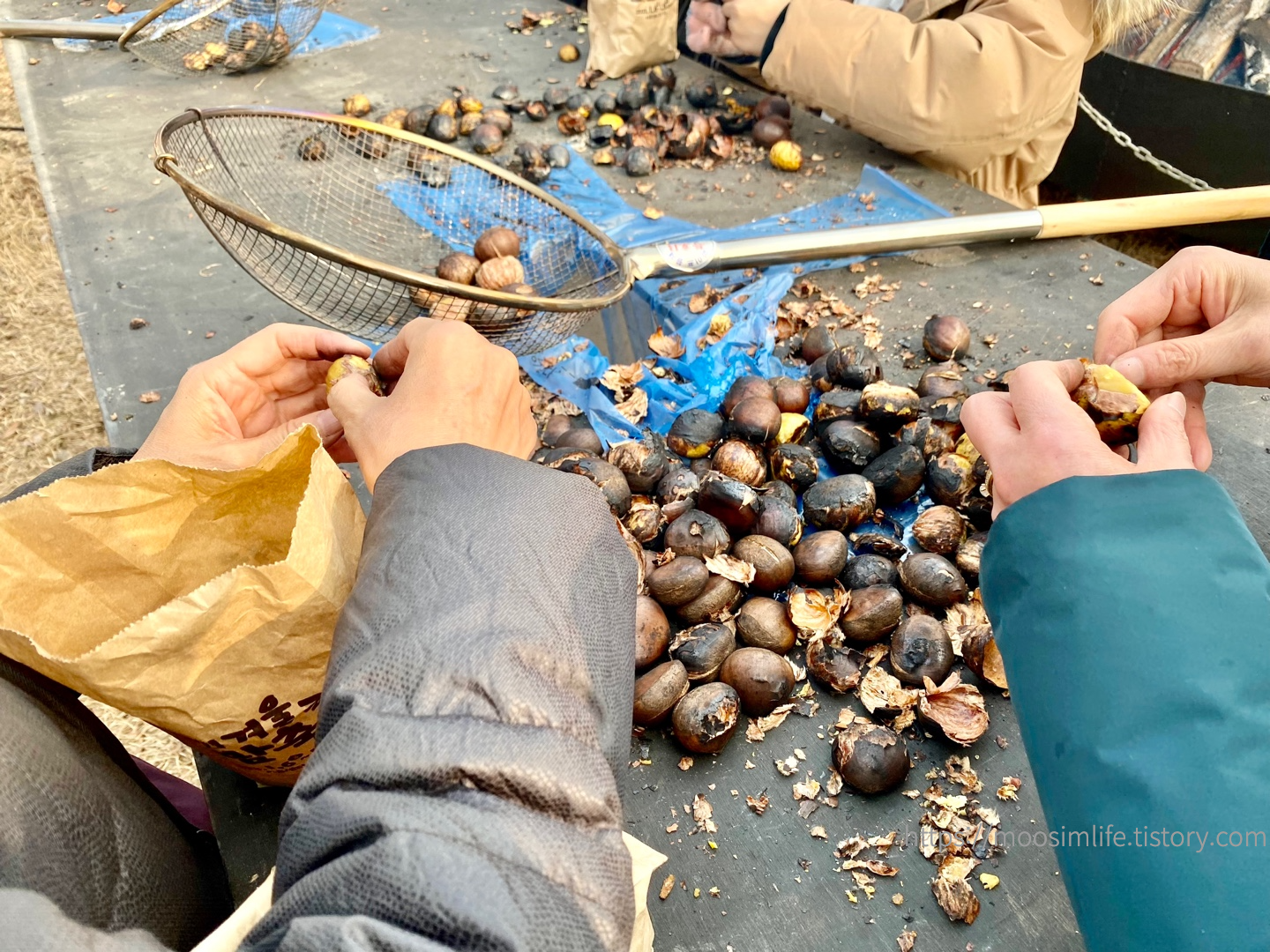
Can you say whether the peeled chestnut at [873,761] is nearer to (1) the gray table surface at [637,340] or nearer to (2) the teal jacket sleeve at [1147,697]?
(1) the gray table surface at [637,340]

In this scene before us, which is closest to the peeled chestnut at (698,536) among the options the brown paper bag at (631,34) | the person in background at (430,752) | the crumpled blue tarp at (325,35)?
the person in background at (430,752)

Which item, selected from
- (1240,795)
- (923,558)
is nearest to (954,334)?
(923,558)

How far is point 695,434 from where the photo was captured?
2.12 meters

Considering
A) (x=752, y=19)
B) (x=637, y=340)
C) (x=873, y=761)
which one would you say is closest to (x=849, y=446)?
(x=873, y=761)

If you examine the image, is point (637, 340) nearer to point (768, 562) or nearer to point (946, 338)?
point (946, 338)

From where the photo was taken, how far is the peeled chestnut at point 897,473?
1.93 metres

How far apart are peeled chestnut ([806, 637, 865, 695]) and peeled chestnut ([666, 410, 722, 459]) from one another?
24.7 inches

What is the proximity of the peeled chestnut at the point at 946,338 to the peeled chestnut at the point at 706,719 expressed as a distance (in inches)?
51.5

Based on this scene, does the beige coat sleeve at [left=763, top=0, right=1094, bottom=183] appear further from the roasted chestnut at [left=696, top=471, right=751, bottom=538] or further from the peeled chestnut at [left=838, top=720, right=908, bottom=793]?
the peeled chestnut at [left=838, top=720, right=908, bottom=793]

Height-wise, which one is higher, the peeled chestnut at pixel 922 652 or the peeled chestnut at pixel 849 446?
the peeled chestnut at pixel 849 446

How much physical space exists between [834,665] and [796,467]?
551mm

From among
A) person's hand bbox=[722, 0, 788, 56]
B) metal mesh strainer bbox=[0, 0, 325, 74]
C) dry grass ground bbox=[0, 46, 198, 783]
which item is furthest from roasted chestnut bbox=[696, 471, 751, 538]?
metal mesh strainer bbox=[0, 0, 325, 74]

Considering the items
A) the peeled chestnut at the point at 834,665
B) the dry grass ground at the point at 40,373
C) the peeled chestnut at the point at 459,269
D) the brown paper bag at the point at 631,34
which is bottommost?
the dry grass ground at the point at 40,373

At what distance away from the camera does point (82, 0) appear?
5.31 meters
